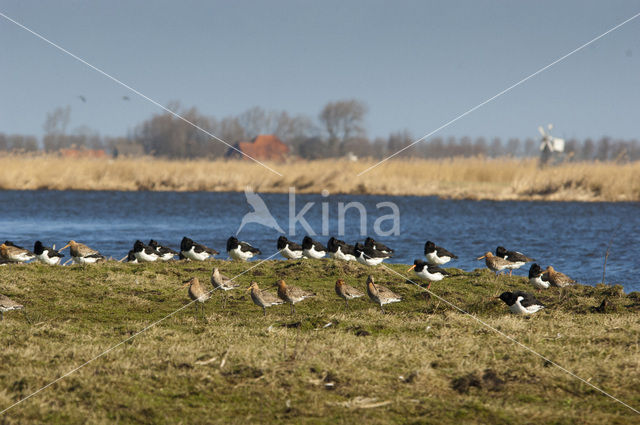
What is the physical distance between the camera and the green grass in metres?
6.66

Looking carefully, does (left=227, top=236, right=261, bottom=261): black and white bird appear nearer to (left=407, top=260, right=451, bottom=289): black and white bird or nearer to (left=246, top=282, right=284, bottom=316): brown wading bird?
(left=407, top=260, right=451, bottom=289): black and white bird

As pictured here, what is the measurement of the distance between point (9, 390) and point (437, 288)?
8972mm

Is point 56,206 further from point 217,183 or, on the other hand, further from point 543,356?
point 543,356

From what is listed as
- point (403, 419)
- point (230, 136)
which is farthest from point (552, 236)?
point (230, 136)

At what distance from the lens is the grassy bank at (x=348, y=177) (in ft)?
177

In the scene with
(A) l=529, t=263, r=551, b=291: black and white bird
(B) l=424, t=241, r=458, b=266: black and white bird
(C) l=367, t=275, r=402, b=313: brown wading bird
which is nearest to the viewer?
(C) l=367, t=275, r=402, b=313: brown wading bird

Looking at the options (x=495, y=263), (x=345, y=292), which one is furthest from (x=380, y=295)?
(x=495, y=263)

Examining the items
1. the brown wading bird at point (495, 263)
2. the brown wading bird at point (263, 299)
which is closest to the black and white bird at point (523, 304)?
the brown wading bird at point (263, 299)

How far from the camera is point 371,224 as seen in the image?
4100 centimetres

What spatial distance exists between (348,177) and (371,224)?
14.5 m

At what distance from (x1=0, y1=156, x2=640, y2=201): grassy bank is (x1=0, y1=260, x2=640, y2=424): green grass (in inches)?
1680

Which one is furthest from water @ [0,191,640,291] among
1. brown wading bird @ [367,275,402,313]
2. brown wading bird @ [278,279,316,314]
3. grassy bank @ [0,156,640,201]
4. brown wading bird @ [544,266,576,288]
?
brown wading bird @ [278,279,316,314]

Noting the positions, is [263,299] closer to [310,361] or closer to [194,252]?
[310,361]

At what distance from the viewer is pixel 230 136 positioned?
11725 centimetres
